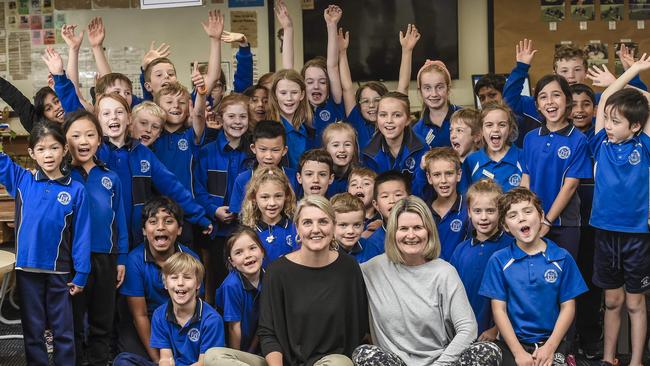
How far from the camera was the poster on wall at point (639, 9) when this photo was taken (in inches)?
307

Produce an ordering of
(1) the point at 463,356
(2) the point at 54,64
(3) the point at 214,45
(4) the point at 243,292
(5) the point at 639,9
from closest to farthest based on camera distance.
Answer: (1) the point at 463,356
(4) the point at 243,292
(2) the point at 54,64
(3) the point at 214,45
(5) the point at 639,9

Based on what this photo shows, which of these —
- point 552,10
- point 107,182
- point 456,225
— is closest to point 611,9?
point 552,10

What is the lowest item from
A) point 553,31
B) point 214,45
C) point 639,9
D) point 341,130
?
point 341,130

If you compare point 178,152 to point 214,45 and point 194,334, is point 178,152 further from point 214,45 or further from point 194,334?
point 194,334

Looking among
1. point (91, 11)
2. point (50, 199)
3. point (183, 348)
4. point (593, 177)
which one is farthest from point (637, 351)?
point (91, 11)

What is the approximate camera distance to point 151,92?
16.4ft

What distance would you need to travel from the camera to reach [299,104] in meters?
4.61

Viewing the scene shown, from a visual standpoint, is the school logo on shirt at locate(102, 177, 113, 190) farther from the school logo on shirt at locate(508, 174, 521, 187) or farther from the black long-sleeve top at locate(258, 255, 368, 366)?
the school logo on shirt at locate(508, 174, 521, 187)

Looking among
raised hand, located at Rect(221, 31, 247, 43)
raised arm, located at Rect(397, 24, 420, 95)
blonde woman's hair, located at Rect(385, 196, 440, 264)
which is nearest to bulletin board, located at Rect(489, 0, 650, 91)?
raised arm, located at Rect(397, 24, 420, 95)

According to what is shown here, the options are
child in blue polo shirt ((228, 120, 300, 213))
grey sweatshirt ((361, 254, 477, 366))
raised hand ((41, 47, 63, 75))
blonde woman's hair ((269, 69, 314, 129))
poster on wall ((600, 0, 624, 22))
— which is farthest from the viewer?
poster on wall ((600, 0, 624, 22))

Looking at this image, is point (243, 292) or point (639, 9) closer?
point (243, 292)

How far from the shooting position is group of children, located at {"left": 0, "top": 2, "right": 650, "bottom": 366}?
3.59 m

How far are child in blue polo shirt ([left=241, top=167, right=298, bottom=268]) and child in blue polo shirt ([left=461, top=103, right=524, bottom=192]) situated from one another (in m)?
0.97

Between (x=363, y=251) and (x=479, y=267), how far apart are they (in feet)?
1.80
